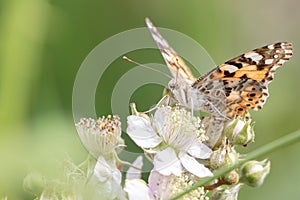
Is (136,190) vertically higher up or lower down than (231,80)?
lower down

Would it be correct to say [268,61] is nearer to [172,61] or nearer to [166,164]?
[172,61]

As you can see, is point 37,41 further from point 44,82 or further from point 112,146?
point 112,146

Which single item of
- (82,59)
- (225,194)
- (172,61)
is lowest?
(225,194)

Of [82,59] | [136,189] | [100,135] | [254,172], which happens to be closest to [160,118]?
[100,135]

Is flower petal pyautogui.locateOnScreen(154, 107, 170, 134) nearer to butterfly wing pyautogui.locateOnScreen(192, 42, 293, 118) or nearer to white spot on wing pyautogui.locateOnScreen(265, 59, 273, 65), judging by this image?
butterfly wing pyautogui.locateOnScreen(192, 42, 293, 118)

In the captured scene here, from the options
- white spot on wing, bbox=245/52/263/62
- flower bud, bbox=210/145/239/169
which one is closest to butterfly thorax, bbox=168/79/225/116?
white spot on wing, bbox=245/52/263/62

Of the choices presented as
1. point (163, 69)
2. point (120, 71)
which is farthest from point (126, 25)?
point (163, 69)
